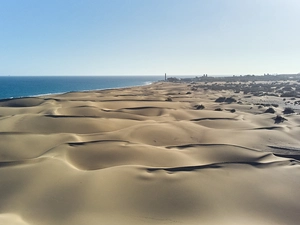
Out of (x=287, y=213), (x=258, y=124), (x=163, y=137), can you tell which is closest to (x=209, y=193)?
(x=287, y=213)

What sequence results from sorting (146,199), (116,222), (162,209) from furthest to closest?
(146,199) → (162,209) → (116,222)

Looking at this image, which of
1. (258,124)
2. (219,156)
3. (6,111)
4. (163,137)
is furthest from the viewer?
(6,111)

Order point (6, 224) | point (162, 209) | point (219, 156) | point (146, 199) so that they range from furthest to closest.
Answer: point (219, 156), point (146, 199), point (162, 209), point (6, 224)

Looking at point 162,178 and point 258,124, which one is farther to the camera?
point 258,124

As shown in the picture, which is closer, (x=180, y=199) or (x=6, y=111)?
(x=180, y=199)

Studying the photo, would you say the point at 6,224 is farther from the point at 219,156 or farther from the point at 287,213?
the point at 219,156

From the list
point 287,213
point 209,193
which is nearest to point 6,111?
point 209,193

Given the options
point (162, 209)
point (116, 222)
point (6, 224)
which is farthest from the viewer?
point (162, 209)

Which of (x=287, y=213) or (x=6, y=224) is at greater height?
(x=6, y=224)

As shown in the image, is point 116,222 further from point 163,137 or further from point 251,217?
point 163,137
